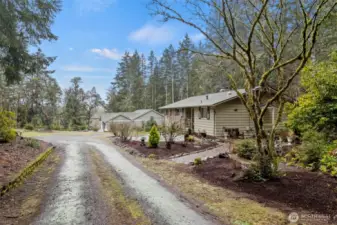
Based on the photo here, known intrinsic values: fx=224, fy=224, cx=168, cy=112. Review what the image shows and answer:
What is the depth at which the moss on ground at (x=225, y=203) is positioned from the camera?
3628mm

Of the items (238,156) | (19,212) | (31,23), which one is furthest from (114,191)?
(31,23)

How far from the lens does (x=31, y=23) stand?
7.90 m

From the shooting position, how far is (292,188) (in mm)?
5078

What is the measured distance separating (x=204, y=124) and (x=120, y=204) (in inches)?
545

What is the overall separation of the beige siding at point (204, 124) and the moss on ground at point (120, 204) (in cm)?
1089

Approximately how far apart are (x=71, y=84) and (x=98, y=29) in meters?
29.0

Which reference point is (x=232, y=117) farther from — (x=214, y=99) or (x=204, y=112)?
(x=204, y=112)

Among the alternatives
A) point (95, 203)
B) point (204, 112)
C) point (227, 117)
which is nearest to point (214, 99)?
point (204, 112)

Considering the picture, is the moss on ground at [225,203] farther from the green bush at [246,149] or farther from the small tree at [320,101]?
the small tree at [320,101]

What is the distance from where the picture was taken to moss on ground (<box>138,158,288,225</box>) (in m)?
3.63

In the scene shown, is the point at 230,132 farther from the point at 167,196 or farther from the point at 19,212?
the point at 19,212

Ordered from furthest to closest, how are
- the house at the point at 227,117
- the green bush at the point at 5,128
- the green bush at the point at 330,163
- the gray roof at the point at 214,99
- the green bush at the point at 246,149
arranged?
the house at the point at 227,117, the gray roof at the point at 214,99, the green bush at the point at 5,128, the green bush at the point at 246,149, the green bush at the point at 330,163

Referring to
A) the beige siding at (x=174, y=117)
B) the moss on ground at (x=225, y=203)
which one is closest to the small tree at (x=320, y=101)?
the moss on ground at (x=225, y=203)

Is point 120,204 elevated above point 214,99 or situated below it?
below
